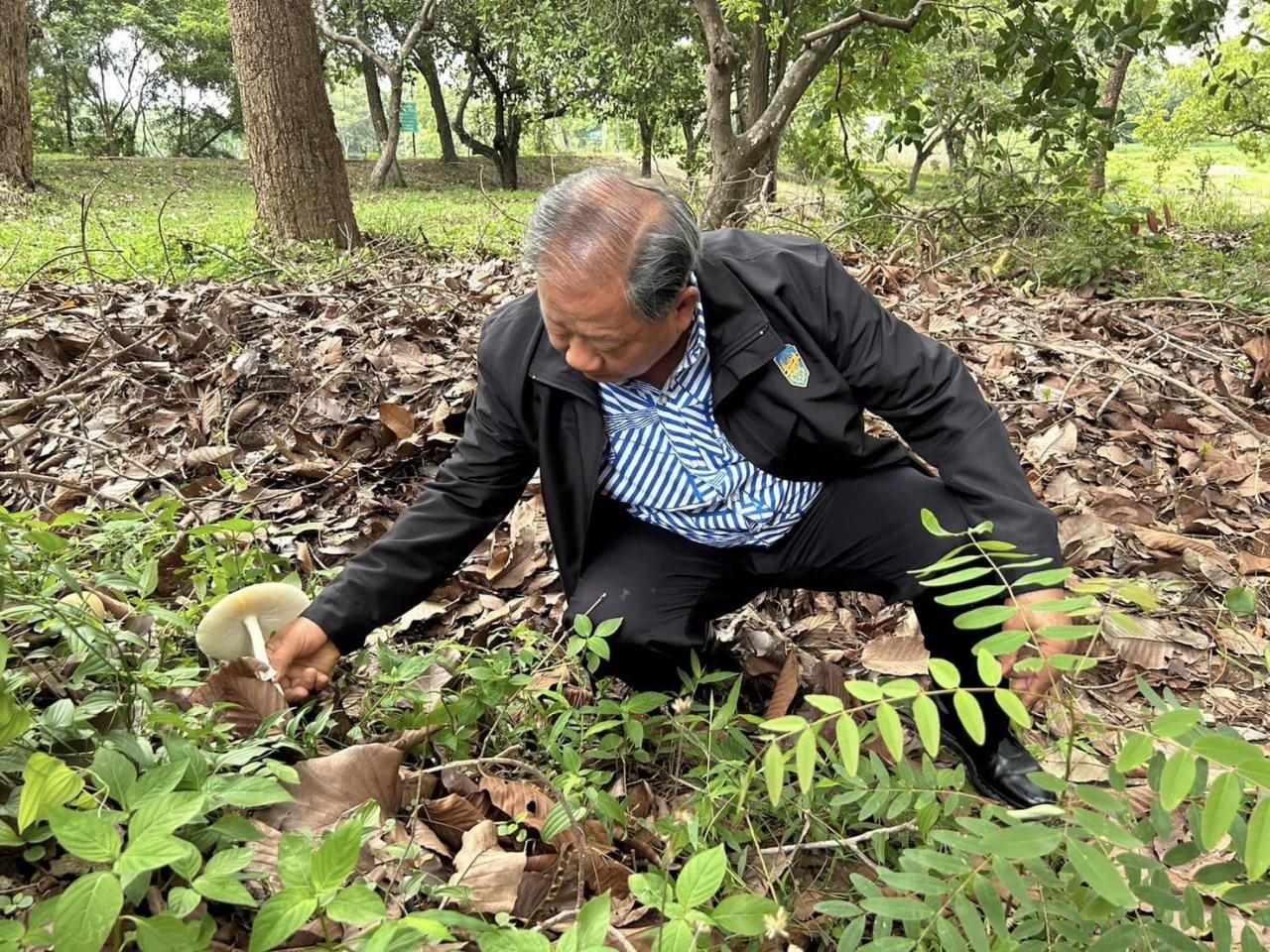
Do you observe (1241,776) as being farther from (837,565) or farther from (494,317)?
(494,317)

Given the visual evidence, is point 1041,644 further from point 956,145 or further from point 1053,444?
point 956,145

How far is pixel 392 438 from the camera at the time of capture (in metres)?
3.35

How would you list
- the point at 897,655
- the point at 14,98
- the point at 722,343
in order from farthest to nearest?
the point at 14,98 < the point at 897,655 < the point at 722,343

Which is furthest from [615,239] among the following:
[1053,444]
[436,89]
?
[436,89]

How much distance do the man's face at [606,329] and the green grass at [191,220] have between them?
237cm

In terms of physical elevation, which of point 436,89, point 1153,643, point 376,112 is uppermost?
point 436,89

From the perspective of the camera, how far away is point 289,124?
633cm

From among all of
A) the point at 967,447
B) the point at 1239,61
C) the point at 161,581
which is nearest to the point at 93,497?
the point at 161,581

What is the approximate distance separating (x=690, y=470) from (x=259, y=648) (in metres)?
1.08

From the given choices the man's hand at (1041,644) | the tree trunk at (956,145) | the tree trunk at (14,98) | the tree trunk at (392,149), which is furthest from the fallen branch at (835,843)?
the tree trunk at (392,149)

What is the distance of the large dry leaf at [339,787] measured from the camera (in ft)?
5.00

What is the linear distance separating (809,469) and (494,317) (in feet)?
2.96

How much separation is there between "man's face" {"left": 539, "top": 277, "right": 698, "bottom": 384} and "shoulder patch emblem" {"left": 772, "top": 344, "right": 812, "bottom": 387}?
0.86 ft

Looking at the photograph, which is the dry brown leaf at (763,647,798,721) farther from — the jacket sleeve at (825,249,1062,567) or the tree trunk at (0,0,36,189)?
the tree trunk at (0,0,36,189)
